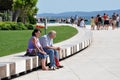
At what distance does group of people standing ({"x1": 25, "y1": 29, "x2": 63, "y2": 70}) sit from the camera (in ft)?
45.3

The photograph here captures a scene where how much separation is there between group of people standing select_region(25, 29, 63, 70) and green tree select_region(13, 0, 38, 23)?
1474 inches

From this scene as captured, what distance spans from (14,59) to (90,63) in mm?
3769

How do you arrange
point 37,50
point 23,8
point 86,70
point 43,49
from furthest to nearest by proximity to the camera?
point 23,8 → point 43,49 → point 86,70 → point 37,50

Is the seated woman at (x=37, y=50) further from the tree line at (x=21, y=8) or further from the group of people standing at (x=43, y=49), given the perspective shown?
the tree line at (x=21, y=8)

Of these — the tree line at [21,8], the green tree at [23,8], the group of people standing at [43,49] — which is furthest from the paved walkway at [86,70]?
the tree line at [21,8]

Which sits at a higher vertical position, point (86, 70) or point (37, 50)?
point (37, 50)

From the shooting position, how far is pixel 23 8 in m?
53.1

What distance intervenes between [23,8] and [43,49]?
39.2 metres

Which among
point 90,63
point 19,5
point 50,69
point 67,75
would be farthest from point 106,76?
point 19,5

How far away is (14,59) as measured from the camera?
13.0 metres

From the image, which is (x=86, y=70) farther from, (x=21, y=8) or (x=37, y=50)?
(x=21, y=8)

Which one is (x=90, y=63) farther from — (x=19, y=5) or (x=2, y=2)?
(x=2, y=2)

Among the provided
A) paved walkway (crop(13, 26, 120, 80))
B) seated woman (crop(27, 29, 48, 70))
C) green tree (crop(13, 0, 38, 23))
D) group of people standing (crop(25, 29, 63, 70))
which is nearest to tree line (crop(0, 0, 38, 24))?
green tree (crop(13, 0, 38, 23))

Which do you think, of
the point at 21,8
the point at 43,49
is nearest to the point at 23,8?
the point at 21,8
